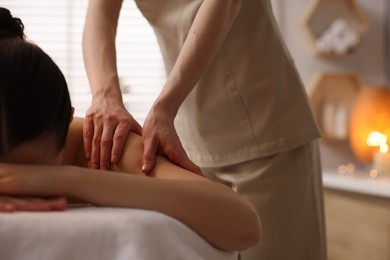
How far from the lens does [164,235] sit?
2.67 ft

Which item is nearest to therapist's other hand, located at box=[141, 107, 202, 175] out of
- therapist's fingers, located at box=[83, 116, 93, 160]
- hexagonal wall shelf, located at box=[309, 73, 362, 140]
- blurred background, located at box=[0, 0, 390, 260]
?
therapist's fingers, located at box=[83, 116, 93, 160]

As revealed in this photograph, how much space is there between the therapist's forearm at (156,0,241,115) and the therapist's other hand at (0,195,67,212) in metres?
0.41

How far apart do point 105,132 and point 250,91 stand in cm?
→ 44

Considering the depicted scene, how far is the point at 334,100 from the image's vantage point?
358 cm

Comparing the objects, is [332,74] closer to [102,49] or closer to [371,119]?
[371,119]

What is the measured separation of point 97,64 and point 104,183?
20.8 inches

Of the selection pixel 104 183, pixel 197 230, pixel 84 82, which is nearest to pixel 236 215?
pixel 197 230

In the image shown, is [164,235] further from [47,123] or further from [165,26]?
[165,26]

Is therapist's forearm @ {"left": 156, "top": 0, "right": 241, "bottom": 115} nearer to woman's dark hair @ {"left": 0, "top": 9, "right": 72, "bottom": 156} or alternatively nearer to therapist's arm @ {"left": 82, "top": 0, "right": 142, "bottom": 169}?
therapist's arm @ {"left": 82, "top": 0, "right": 142, "bottom": 169}

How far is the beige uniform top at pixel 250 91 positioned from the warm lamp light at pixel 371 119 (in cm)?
198

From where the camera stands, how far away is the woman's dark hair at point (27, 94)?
91cm

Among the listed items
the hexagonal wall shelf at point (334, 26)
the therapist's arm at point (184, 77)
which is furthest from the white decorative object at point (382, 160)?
the therapist's arm at point (184, 77)

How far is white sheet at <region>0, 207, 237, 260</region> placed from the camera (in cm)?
78

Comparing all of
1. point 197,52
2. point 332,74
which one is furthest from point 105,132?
point 332,74
